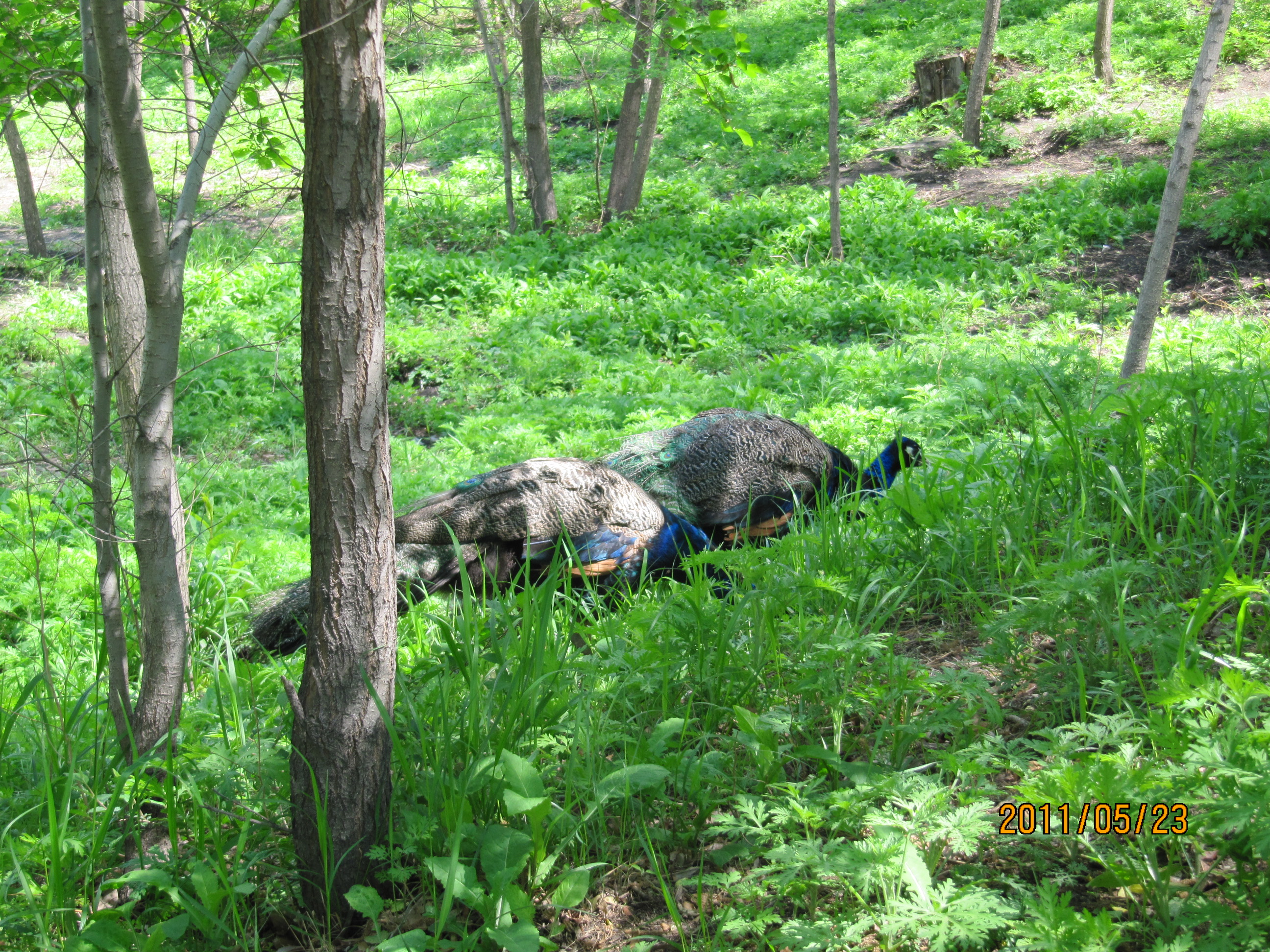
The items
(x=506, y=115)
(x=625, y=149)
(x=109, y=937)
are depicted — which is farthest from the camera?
(x=625, y=149)

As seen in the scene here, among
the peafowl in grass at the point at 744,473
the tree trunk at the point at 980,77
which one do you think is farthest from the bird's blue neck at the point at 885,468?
the tree trunk at the point at 980,77

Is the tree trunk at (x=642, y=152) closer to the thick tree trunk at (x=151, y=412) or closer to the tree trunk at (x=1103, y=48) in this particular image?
the tree trunk at (x=1103, y=48)

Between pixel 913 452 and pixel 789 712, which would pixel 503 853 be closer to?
pixel 789 712

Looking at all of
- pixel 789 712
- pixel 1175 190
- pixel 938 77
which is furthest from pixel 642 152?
pixel 789 712

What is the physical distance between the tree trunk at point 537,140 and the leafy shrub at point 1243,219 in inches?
295

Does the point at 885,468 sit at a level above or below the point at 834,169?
below

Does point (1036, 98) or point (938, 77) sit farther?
point (938, 77)

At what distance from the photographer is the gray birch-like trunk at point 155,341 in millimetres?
2160

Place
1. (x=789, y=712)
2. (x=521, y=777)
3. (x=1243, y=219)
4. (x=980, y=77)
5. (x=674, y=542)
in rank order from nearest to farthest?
(x=521, y=777), (x=789, y=712), (x=674, y=542), (x=1243, y=219), (x=980, y=77)

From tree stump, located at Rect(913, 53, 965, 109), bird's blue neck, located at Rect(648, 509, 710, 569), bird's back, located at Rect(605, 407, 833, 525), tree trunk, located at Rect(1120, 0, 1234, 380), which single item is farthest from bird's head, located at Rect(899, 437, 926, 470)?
tree stump, located at Rect(913, 53, 965, 109)

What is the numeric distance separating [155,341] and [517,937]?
5.71 feet

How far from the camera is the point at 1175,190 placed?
15.0 ft

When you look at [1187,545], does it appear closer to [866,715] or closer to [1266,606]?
[1266,606]

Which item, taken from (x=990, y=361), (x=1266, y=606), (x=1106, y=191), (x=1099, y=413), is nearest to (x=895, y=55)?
(x=1106, y=191)
